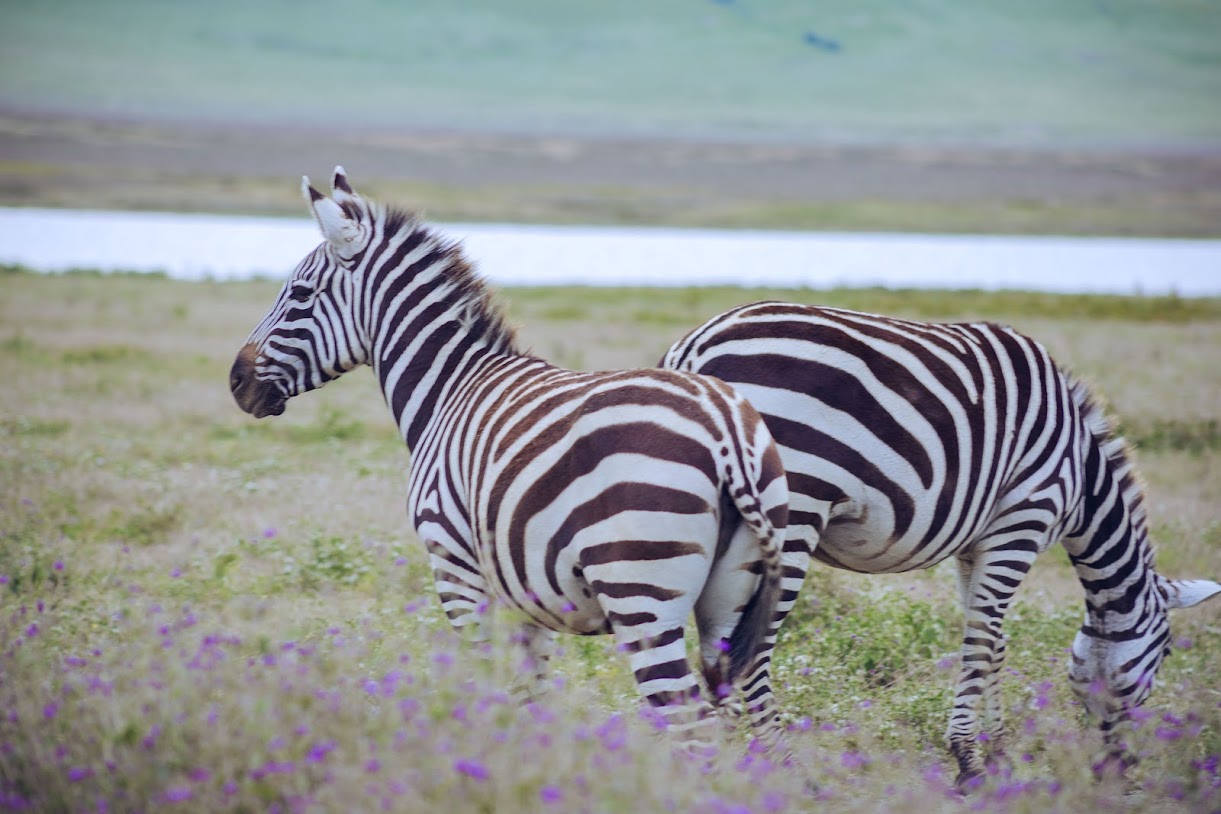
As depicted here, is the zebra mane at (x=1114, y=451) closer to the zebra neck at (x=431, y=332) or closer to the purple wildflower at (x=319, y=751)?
the zebra neck at (x=431, y=332)

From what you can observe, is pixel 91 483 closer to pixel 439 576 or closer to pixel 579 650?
pixel 579 650

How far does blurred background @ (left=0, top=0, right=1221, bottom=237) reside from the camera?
50.9 metres

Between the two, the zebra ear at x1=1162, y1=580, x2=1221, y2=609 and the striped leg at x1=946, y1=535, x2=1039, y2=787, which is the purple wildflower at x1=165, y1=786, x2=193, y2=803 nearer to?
the striped leg at x1=946, y1=535, x2=1039, y2=787

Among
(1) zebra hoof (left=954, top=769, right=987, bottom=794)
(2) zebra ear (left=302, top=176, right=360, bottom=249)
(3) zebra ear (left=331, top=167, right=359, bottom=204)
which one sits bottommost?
(1) zebra hoof (left=954, top=769, right=987, bottom=794)

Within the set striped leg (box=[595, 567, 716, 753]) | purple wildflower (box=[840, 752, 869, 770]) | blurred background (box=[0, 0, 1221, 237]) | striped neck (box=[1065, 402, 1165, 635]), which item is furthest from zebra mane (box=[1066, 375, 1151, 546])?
blurred background (box=[0, 0, 1221, 237])

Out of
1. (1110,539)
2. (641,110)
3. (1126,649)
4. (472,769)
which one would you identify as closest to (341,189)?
(472,769)

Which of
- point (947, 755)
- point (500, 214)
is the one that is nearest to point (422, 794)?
point (947, 755)

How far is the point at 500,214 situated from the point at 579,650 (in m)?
40.8

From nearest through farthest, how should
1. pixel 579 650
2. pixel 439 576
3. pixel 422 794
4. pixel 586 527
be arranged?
pixel 422 794 < pixel 586 527 < pixel 439 576 < pixel 579 650

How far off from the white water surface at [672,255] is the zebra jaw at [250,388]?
61.9 feet

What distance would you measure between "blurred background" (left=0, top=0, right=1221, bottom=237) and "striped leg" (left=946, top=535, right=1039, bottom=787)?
3938 cm

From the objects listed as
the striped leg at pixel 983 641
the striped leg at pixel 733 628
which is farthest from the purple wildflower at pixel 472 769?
the striped leg at pixel 983 641

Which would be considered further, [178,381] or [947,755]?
[178,381]

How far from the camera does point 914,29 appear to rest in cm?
14250
